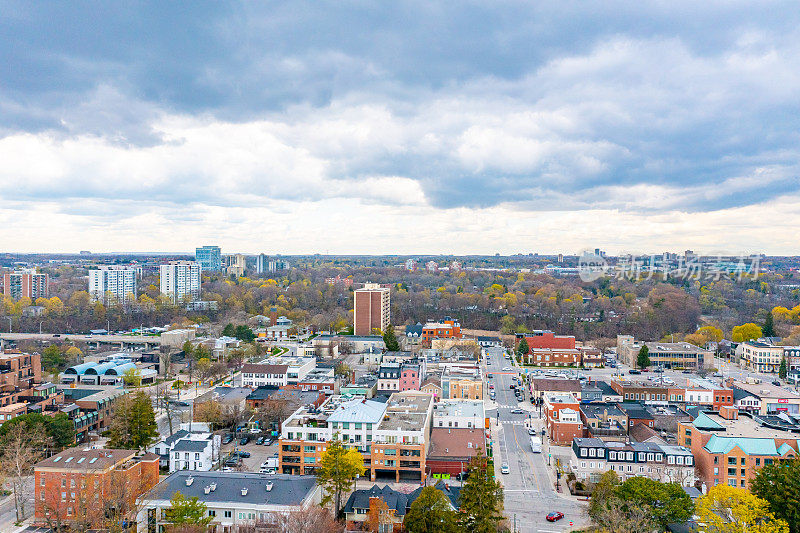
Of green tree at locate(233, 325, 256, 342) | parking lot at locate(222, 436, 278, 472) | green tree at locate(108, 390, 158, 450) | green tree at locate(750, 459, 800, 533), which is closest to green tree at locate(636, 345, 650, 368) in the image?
green tree at locate(750, 459, 800, 533)

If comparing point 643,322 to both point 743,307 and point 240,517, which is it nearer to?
point 743,307

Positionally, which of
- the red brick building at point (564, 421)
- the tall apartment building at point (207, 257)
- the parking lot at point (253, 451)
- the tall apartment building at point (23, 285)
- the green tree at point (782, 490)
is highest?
the tall apartment building at point (207, 257)

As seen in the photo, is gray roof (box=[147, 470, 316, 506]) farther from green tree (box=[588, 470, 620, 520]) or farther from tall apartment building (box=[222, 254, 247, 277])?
tall apartment building (box=[222, 254, 247, 277])

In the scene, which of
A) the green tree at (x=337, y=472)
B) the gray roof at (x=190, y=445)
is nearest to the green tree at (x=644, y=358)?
the green tree at (x=337, y=472)

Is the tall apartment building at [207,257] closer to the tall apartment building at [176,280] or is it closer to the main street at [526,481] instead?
the tall apartment building at [176,280]

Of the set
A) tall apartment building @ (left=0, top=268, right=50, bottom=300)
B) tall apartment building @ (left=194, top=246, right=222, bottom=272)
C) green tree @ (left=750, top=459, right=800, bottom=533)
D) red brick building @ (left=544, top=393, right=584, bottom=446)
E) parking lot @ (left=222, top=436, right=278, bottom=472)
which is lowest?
parking lot @ (left=222, top=436, right=278, bottom=472)

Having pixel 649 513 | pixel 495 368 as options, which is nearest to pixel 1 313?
pixel 495 368
